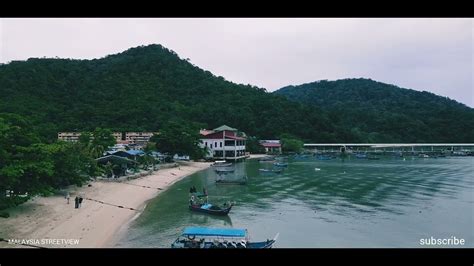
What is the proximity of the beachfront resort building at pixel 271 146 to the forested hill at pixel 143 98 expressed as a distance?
151 cm

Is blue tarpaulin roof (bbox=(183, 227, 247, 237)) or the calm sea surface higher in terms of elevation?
blue tarpaulin roof (bbox=(183, 227, 247, 237))

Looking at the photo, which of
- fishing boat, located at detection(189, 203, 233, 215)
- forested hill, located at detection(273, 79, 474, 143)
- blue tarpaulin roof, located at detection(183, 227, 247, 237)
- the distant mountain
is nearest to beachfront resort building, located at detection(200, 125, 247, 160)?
the distant mountain

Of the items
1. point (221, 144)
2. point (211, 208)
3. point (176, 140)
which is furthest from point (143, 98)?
point (211, 208)

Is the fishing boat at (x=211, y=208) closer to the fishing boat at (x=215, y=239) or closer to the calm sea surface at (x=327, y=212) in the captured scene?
the calm sea surface at (x=327, y=212)

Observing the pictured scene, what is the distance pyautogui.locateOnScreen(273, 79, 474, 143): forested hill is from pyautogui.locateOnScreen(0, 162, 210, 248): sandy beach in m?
23.0

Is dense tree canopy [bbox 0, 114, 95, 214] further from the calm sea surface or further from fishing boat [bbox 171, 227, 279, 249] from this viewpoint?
fishing boat [bbox 171, 227, 279, 249]

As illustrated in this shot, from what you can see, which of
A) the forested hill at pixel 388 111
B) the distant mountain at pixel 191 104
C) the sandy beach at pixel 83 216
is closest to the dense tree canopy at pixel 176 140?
the distant mountain at pixel 191 104

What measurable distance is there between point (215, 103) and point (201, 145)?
11294mm

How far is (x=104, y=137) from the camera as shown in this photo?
26.5 metres

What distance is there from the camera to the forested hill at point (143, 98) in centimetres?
3750

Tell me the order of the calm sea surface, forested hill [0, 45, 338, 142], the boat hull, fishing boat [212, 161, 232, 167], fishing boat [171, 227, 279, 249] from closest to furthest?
fishing boat [171, 227, 279, 249], the calm sea surface, the boat hull, fishing boat [212, 161, 232, 167], forested hill [0, 45, 338, 142]

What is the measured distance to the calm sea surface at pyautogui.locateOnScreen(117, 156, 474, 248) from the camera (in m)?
11.4

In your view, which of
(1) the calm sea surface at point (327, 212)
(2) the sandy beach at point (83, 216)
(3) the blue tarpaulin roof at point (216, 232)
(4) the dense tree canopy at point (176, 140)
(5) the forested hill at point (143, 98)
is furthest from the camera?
(5) the forested hill at point (143, 98)
